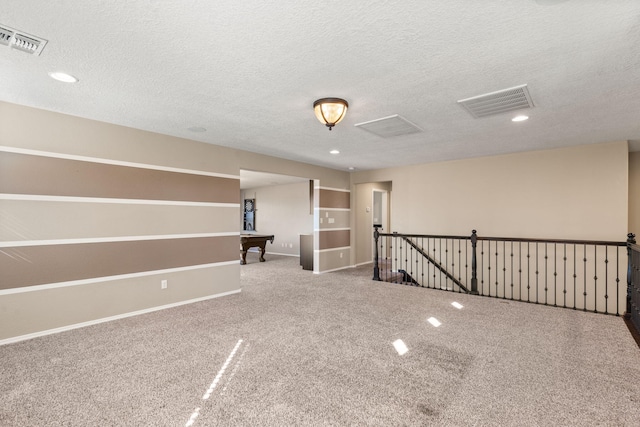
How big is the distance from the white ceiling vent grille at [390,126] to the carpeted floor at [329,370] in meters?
2.53

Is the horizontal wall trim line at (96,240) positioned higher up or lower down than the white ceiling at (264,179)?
lower down

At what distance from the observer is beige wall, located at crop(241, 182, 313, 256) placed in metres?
10.1

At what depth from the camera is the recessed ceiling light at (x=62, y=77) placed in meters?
2.51

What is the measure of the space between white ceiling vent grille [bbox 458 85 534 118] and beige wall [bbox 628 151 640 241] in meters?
3.94

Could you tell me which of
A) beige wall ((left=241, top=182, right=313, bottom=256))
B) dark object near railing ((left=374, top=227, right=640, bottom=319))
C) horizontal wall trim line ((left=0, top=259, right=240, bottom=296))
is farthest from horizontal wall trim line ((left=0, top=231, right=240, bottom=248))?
beige wall ((left=241, top=182, right=313, bottom=256))

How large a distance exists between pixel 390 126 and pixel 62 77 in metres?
3.49

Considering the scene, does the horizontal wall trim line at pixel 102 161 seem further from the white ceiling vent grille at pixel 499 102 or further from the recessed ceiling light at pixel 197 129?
the white ceiling vent grille at pixel 499 102

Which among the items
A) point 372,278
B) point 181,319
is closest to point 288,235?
point 372,278

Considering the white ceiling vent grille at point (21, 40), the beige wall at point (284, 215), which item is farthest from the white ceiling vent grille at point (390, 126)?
the beige wall at point (284, 215)

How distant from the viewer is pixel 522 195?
5.46 m

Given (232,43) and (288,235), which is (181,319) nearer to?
(232,43)

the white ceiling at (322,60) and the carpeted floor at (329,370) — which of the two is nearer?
the white ceiling at (322,60)

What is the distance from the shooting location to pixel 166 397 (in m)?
2.09

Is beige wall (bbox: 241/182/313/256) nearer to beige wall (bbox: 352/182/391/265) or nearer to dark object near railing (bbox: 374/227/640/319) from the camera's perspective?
beige wall (bbox: 352/182/391/265)
